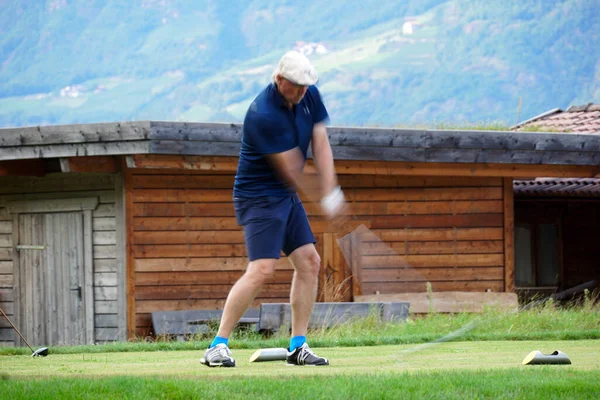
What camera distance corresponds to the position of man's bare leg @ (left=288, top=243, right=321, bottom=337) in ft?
21.0

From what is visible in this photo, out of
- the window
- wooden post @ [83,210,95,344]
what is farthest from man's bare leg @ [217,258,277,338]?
the window

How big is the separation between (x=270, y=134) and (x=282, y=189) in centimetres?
38

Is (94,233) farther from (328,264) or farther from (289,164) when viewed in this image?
(289,164)

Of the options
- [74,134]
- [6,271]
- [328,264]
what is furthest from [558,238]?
[74,134]

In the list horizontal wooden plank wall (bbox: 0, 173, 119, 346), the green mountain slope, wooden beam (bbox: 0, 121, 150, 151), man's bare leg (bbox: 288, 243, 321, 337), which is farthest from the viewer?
the green mountain slope

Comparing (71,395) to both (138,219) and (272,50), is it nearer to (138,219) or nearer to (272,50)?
(138,219)

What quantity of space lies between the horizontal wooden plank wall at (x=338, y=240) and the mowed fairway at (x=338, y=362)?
6.33 meters

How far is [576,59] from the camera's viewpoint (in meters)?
120

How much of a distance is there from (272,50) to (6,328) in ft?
433

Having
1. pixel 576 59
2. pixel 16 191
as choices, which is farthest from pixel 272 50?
pixel 16 191

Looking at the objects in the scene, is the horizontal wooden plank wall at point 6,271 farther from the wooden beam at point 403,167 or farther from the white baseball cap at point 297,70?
the white baseball cap at point 297,70

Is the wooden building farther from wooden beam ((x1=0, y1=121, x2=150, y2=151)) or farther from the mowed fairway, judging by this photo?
the mowed fairway

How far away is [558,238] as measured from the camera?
2244 cm

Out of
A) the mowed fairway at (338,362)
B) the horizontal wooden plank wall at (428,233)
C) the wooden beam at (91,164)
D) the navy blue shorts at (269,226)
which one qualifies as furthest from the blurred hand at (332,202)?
the horizontal wooden plank wall at (428,233)
